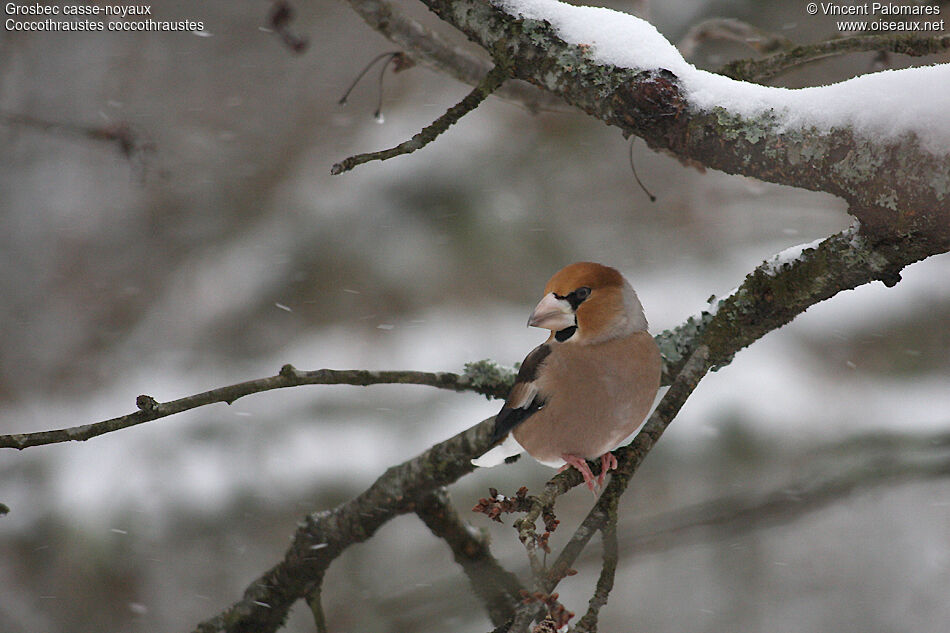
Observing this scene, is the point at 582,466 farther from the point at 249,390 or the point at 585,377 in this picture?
the point at 249,390

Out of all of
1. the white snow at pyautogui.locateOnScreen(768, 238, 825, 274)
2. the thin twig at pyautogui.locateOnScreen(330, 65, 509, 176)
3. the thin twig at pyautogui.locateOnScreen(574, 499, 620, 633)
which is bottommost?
the thin twig at pyautogui.locateOnScreen(574, 499, 620, 633)

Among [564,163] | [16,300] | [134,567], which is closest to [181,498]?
[134,567]

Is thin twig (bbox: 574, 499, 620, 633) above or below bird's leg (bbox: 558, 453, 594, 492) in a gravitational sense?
below

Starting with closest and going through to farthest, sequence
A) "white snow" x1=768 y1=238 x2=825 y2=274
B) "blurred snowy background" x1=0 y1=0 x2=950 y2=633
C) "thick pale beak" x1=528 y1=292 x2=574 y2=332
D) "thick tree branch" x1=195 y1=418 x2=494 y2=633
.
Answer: "white snow" x1=768 y1=238 x2=825 y2=274 < "thick pale beak" x1=528 y1=292 x2=574 y2=332 < "thick tree branch" x1=195 y1=418 x2=494 y2=633 < "blurred snowy background" x1=0 y1=0 x2=950 y2=633

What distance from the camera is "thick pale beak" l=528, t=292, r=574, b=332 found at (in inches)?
66.2

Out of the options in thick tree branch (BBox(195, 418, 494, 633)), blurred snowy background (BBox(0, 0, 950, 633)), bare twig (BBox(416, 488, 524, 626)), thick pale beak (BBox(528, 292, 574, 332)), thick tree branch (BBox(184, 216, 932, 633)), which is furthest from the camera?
blurred snowy background (BBox(0, 0, 950, 633))

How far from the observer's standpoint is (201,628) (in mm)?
2164

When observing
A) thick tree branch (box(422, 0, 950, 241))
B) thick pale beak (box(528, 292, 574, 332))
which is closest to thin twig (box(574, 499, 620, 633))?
thick pale beak (box(528, 292, 574, 332))

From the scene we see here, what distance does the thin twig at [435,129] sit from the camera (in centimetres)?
140

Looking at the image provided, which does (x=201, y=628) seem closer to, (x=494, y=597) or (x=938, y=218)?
(x=494, y=597)

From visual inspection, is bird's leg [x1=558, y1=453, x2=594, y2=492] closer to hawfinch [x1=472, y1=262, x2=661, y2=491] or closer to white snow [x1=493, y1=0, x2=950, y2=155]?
hawfinch [x1=472, y1=262, x2=661, y2=491]

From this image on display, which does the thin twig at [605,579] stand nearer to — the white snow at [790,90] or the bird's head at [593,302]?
the bird's head at [593,302]

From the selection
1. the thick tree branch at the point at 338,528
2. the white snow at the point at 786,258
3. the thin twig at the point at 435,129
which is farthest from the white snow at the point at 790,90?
the thick tree branch at the point at 338,528

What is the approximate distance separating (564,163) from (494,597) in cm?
439
